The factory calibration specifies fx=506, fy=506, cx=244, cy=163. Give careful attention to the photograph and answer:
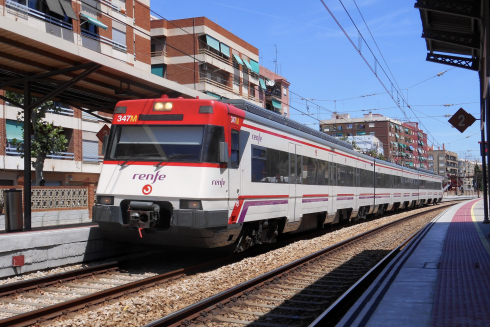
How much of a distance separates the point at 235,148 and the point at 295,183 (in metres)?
3.69

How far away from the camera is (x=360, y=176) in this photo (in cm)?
2188

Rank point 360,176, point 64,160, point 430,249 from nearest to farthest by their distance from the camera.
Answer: point 430,249, point 360,176, point 64,160

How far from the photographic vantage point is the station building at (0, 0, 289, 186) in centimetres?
1174

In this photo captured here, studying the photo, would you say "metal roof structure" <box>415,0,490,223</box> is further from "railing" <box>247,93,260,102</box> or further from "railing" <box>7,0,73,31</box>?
"railing" <box>247,93,260,102</box>

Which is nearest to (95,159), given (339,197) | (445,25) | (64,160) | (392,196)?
(64,160)

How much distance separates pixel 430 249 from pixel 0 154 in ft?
88.9

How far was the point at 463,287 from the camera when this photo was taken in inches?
300

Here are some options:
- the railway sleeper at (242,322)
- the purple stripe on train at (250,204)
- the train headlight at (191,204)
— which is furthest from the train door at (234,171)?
the railway sleeper at (242,322)

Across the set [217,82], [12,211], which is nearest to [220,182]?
[12,211]

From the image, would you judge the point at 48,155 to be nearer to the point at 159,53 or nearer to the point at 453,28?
the point at 159,53

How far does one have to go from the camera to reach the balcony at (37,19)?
2591 cm

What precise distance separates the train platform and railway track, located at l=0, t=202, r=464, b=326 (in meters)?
1.00

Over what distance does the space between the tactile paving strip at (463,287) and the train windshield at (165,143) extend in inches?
179

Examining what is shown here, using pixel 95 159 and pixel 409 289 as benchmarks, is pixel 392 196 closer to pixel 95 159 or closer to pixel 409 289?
pixel 95 159
